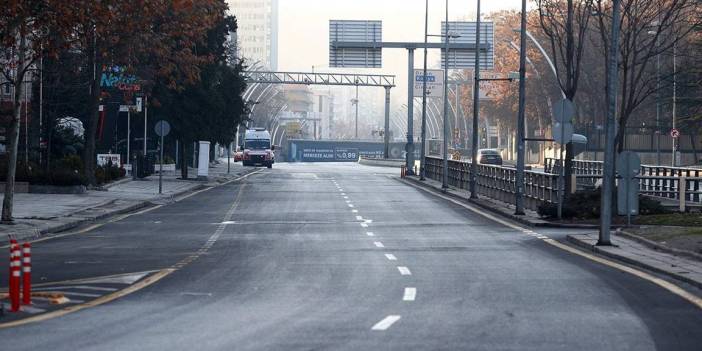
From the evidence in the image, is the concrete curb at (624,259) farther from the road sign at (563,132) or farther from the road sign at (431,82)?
the road sign at (431,82)

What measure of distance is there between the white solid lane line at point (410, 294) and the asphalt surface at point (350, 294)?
0.04 metres

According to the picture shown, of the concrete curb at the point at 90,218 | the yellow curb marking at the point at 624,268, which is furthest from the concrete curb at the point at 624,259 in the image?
the concrete curb at the point at 90,218

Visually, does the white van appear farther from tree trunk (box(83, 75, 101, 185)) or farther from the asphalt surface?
the asphalt surface

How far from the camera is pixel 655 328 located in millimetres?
13898

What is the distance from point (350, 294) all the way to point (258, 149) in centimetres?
9461

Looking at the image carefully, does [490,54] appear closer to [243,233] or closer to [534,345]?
[243,233]

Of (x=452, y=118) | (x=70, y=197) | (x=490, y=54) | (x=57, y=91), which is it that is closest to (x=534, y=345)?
(x=70, y=197)

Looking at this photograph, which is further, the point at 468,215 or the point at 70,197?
the point at 70,197

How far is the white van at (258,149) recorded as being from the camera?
11131cm

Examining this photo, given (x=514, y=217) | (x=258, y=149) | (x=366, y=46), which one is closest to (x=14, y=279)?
(x=514, y=217)

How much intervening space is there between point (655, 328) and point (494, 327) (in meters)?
1.71

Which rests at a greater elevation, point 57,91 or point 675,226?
point 57,91

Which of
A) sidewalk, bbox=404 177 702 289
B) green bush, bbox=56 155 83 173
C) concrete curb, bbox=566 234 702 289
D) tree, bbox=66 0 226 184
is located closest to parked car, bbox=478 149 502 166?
tree, bbox=66 0 226 184

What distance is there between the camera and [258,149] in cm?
11162
